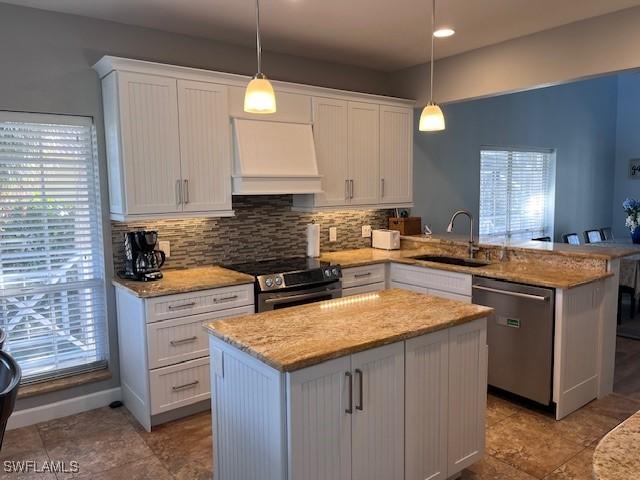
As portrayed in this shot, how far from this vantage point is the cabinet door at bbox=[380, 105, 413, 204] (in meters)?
4.54

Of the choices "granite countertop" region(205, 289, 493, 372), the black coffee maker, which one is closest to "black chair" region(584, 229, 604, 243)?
"granite countertop" region(205, 289, 493, 372)

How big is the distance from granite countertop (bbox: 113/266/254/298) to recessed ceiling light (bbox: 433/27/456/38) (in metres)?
2.30

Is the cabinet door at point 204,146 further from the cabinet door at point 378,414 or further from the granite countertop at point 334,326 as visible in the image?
the cabinet door at point 378,414

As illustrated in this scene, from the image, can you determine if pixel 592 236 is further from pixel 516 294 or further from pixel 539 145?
pixel 516 294

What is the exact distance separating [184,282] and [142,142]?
965 mm

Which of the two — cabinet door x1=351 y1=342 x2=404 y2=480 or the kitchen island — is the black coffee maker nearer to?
the kitchen island

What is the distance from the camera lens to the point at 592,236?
6.91 meters

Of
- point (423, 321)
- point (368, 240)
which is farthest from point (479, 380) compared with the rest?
point (368, 240)

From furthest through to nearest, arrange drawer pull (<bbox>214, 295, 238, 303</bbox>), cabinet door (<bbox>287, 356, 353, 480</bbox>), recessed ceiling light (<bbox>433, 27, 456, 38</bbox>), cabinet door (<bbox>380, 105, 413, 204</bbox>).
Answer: cabinet door (<bbox>380, 105, 413, 204</bbox>), recessed ceiling light (<bbox>433, 27, 456, 38</bbox>), drawer pull (<bbox>214, 295, 238, 303</bbox>), cabinet door (<bbox>287, 356, 353, 480</bbox>)

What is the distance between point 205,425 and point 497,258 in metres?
2.58

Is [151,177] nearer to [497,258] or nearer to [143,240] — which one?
[143,240]

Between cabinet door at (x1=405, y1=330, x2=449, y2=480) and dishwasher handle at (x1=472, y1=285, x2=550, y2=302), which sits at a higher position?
dishwasher handle at (x1=472, y1=285, x2=550, y2=302)

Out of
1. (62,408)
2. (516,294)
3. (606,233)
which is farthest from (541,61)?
(606,233)

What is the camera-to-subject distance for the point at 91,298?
11.3 ft
